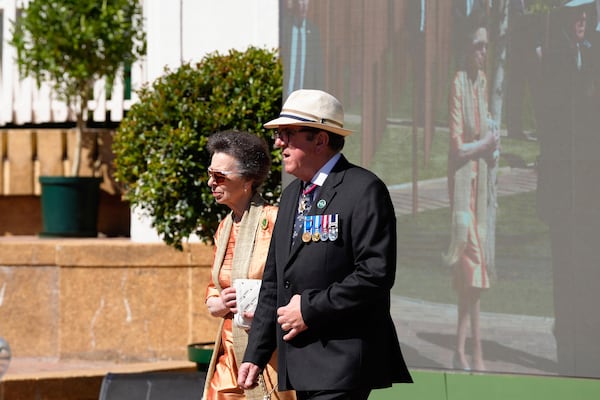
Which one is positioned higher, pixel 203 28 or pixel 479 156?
pixel 203 28

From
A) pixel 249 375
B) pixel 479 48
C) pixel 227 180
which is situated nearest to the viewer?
pixel 249 375

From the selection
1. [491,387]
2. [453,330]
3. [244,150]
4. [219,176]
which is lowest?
[491,387]

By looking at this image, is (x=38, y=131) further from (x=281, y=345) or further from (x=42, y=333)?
(x=281, y=345)

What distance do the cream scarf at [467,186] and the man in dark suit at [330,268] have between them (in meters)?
2.02

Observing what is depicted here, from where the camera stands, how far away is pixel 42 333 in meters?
10.7

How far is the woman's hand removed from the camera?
5285 millimetres

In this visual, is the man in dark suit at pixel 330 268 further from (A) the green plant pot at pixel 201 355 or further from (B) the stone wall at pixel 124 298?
(B) the stone wall at pixel 124 298

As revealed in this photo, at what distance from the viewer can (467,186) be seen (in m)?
6.54

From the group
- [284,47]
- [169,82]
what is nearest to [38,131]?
[169,82]

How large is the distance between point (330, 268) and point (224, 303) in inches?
41.2

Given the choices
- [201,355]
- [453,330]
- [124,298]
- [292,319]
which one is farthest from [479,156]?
[124,298]

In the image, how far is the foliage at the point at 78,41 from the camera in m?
11.9

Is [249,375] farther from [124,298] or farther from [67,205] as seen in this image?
[67,205]

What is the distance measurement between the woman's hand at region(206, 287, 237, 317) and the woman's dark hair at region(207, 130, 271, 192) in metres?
0.46
